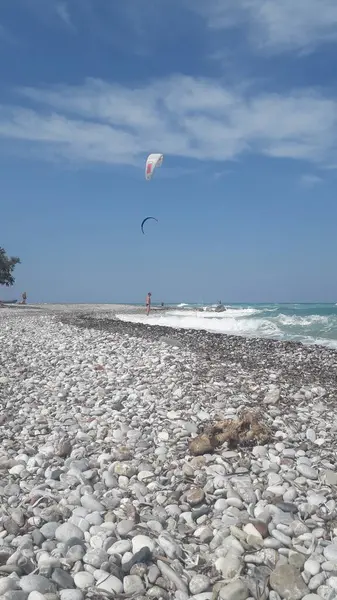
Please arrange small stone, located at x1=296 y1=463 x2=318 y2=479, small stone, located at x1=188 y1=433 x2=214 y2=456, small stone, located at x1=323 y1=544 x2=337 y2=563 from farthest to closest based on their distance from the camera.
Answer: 1. small stone, located at x1=188 y1=433 x2=214 y2=456
2. small stone, located at x1=296 y1=463 x2=318 y2=479
3. small stone, located at x1=323 y1=544 x2=337 y2=563

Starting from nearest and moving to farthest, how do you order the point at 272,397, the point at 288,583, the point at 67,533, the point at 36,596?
the point at 36,596 < the point at 288,583 < the point at 67,533 < the point at 272,397

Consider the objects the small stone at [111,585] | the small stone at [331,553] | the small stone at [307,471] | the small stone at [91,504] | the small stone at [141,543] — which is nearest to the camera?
the small stone at [111,585]

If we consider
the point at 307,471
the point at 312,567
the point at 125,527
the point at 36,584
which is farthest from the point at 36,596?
the point at 307,471

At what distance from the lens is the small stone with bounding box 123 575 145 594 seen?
262 cm

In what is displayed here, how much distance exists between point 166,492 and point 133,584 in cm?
104

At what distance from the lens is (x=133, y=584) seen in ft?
8.71

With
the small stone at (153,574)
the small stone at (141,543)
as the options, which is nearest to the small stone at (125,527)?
the small stone at (141,543)

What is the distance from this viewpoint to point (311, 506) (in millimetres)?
3387

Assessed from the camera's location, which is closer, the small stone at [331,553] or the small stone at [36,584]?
the small stone at [36,584]

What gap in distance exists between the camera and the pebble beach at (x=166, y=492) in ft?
8.79

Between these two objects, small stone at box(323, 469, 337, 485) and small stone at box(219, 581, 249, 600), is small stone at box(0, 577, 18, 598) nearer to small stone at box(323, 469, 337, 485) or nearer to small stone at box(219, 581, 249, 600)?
small stone at box(219, 581, 249, 600)

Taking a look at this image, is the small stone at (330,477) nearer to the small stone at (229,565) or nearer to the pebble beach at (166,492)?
the pebble beach at (166,492)

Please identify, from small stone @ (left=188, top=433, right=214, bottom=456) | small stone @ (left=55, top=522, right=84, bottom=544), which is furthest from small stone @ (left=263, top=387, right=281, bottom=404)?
small stone @ (left=55, top=522, right=84, bottom=544)

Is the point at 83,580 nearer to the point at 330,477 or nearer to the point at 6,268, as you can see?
the point at 330,477
